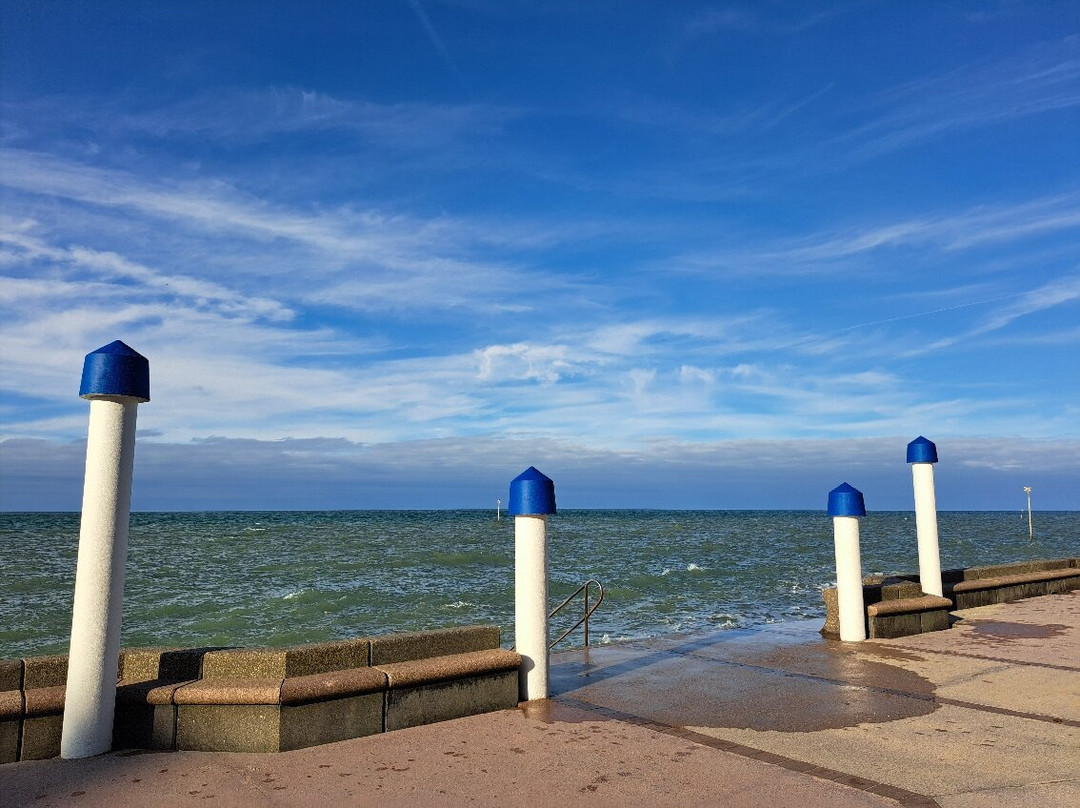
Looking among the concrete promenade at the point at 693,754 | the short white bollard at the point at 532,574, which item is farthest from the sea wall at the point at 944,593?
the short white bollard at the point at 532,574

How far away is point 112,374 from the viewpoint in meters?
5.05

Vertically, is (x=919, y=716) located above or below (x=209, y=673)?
below

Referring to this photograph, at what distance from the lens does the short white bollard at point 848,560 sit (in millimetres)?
9523

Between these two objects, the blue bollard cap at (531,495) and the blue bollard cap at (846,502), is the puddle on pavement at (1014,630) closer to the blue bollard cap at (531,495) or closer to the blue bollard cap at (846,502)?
the blue bollard cap at (846,502)

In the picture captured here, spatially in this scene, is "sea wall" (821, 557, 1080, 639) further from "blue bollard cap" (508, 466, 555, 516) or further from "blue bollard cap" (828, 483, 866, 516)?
"blue bollard cap" (508, 466, 555, 516)

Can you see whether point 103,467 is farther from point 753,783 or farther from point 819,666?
point 819,666

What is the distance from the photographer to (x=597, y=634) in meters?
13.7

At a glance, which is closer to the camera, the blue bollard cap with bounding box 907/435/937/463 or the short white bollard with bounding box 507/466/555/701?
the short white bollard with bounding box 507/466/555/701

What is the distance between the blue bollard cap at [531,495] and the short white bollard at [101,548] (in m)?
2.96

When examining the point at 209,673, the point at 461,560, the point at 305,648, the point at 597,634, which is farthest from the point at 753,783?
the point at 461,560

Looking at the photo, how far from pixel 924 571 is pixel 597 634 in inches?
217

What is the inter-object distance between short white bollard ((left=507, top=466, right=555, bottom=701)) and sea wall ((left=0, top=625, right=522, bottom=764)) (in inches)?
25.7

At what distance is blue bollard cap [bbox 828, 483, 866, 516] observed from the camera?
9.59 meters

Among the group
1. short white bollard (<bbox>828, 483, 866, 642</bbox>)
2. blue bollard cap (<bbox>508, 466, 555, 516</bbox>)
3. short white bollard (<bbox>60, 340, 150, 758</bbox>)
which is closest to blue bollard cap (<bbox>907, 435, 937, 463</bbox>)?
short white bollard (<bbox>828, 483, 866, 642</bbox>)
